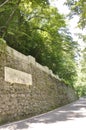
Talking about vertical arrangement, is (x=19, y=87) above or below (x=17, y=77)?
below

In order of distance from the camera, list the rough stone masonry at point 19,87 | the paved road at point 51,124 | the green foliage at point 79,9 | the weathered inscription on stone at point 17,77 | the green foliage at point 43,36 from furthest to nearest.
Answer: the green foliage at point 43,36, the weathered inscription on stone at point 17,77, the rough stone masonry at point 19,87, the green foliage at point 79,9, the paved road at point 51,124

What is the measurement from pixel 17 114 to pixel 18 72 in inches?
93.4

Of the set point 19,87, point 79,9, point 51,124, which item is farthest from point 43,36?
point 51,124

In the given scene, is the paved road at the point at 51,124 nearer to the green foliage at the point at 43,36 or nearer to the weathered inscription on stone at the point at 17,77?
the weathered inscription on stone at the point at 17,77

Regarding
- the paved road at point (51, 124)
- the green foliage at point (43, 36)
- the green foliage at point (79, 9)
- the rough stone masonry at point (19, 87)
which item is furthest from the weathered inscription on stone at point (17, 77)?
the green foliage at point (79, 9)

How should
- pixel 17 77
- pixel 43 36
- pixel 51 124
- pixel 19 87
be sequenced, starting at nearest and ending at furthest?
pixel 51 124
pixel 17 77
pixel 19 87
pixel 43 36

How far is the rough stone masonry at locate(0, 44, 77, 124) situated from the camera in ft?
48.7

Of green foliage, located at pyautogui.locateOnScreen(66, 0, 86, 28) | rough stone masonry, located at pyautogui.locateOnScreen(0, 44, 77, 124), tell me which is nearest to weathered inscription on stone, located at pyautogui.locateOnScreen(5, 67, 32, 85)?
rough stone masonry, located at pyautogui.locateOnScreen(0, 44, 77, 124)

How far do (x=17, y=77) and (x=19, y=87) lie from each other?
1.95ft

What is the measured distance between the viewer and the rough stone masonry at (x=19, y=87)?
48.7ft

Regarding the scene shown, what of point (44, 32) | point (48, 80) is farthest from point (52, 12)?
point (48, 80)

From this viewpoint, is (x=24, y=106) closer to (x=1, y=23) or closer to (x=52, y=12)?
(x=1, y=23)

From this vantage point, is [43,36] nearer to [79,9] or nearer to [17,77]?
[17,77]

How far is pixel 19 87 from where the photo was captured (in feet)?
55.4
